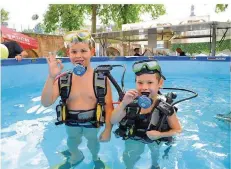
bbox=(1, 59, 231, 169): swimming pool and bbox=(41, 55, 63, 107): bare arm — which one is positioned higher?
bbox=(41, 55, 63, 107): bare arm

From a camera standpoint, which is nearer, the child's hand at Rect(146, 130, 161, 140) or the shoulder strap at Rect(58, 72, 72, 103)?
the child's hand at Rect(146, 130, 161, 140)

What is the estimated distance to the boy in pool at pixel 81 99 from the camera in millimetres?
2592

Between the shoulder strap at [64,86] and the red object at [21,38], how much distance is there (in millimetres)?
13692

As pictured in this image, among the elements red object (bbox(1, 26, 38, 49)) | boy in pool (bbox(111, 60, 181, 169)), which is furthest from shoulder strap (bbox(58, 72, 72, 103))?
red object (bbox(1, 26, 38, 49))

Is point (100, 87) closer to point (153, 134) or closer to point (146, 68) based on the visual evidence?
point (146, 68)

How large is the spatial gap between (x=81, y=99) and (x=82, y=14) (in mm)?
25351

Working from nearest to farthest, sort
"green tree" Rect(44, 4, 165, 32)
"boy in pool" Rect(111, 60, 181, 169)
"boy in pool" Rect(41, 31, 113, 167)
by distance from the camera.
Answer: "boy in pool" Rect(111, 60, 181, 169) → "boy in pool" Rect(41, 31, 113, 167) → "green tree" Rect(44, 4, 165, 32)

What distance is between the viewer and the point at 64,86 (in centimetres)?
269

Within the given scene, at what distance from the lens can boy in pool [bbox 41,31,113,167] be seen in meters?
2.59

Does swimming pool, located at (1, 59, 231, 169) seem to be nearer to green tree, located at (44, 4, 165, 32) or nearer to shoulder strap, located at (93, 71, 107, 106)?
shoulder strap, located at (93, 71, 107, 106)

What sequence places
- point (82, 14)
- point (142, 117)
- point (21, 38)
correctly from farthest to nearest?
point (82, 14) < point (21, 38) < point (142, 117)

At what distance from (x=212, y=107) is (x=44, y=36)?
627 inches

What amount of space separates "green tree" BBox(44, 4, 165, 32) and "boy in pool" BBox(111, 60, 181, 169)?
22759 mm

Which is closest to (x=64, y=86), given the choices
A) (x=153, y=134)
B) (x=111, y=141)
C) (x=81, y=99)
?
(x=81, y=99)
